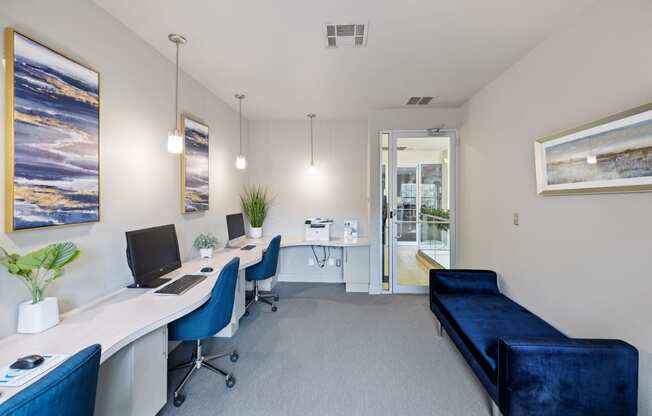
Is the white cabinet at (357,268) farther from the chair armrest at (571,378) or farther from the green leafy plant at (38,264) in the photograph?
the green leafy plant at (38,264)

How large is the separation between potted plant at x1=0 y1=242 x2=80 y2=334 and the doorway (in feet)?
11.9

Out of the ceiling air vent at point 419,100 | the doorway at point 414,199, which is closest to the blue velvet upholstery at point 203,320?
the doorway at point 414,199

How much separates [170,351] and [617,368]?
3328 millimetres

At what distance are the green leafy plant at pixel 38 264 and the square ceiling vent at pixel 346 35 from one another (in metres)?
2.24

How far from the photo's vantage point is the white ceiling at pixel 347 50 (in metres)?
2.02

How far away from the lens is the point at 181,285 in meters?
2.22

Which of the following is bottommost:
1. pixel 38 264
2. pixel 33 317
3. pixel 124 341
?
pixel 124 341

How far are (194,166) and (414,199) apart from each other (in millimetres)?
3001

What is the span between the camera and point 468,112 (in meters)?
3.91

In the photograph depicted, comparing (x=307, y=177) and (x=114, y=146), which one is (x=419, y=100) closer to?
(x=307, y=177)

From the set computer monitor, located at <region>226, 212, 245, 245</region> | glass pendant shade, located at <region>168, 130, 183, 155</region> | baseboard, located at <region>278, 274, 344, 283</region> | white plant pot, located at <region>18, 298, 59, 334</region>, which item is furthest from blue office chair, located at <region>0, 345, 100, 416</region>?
baseboard, located at <region>278, 274, 344, 283</region>

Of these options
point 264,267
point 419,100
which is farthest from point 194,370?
point 419,100

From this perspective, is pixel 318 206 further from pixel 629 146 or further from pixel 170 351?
pixel 629 146

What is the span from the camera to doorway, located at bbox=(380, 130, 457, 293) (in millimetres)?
4312
